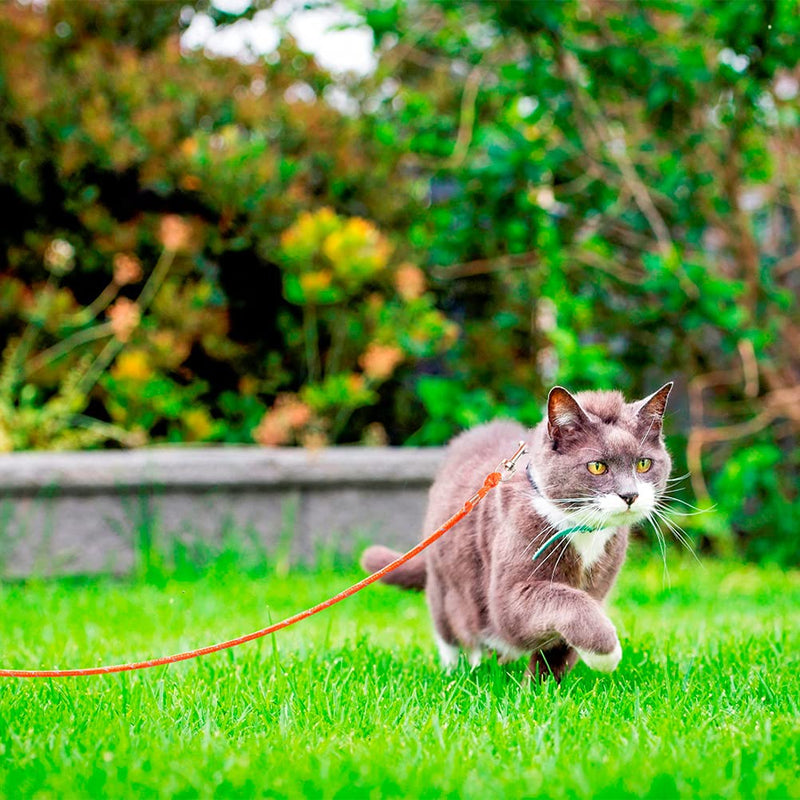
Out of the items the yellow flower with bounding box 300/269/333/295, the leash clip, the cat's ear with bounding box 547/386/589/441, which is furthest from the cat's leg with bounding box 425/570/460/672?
the yellow flower with bounding box 300/269/333/295

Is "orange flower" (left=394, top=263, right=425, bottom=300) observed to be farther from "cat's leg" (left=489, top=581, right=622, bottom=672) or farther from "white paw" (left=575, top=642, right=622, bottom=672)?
"white paw" (left=575, top=642, right=622, bottom=672)

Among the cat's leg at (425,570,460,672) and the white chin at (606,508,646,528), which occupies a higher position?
the white chin at (606,508,646,528)

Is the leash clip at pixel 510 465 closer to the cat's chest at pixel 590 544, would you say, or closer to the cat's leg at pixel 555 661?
the cat's chest at pixel 590 544

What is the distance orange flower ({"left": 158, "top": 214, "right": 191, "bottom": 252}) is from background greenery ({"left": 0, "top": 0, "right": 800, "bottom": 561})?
14 mm

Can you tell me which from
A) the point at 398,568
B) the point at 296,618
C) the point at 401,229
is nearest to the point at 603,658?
the point at 296,618

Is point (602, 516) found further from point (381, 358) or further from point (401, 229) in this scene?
point (401, 229)

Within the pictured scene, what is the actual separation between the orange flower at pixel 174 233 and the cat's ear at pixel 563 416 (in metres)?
2.70

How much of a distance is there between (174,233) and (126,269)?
0.92ft

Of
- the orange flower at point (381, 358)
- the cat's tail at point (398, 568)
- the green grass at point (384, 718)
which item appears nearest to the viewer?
the green grass at point (384, 718)

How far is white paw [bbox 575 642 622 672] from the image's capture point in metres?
2.16

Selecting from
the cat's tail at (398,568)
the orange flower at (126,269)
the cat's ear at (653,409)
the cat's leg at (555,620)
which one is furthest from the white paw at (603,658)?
the orange flower at (126,269)

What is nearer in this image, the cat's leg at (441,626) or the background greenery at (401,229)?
the cat's leg at (441,626)

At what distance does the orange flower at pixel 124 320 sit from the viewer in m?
4.44

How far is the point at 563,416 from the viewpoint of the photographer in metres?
2.27
